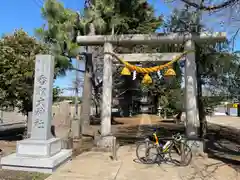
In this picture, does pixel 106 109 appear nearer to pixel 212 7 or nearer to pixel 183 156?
pixel 183 156

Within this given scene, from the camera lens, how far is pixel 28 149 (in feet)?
22.0

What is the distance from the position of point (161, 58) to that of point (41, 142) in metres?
5.65

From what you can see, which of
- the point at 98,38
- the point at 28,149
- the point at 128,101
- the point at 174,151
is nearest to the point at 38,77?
the point at 28,149

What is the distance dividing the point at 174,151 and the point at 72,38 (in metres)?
10.0

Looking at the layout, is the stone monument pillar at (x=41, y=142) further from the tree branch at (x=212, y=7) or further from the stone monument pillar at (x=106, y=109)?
the tree branch at (x=212, y=7)

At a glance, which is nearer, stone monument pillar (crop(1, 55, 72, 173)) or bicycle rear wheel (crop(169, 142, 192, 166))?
stone monument pillar (crop(1, 55, 72, 173))

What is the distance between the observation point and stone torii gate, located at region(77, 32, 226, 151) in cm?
951

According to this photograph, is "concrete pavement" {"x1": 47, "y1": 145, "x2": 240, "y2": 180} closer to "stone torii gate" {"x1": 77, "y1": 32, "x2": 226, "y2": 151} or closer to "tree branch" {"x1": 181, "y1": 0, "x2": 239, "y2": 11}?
"stone torii gate" {"x1": 77, "y1": 32, "x2": 226, "y2": 151}

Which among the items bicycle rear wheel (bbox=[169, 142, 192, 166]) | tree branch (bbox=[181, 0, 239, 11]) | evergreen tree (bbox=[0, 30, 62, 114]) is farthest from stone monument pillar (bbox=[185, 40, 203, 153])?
evergreen tree (bbox=[0, 30, 62, 114])

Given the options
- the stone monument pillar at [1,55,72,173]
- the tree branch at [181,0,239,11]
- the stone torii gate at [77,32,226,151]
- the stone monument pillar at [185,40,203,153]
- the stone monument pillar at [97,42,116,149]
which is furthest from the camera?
the stone monument pillar at [97,42,116,149]

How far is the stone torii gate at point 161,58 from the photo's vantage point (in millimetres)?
9508

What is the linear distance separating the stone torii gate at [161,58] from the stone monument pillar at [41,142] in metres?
3.01

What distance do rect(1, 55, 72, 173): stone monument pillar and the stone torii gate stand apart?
3.01 meters

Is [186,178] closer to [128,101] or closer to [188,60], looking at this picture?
[188,60]
